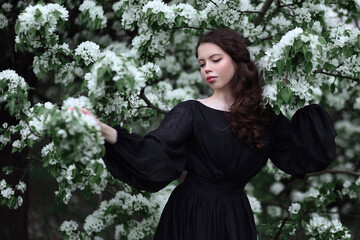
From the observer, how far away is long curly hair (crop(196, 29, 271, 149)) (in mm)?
2273

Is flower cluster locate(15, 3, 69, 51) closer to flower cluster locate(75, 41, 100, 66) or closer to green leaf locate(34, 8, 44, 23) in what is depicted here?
green leaf locate(34, 8, 44, 23)

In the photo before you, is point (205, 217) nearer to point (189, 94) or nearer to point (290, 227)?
point (290, 227)

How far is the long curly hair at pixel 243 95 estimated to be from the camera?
227 cm

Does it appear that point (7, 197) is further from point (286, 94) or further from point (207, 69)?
point (286, 94)

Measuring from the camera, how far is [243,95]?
7.77 feet

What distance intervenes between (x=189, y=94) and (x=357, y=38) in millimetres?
1474

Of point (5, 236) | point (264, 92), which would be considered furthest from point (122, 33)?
point (264, 92)

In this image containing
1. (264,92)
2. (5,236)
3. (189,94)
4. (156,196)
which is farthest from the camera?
(5,236)

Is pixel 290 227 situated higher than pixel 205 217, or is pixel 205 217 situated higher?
pixel 205 217

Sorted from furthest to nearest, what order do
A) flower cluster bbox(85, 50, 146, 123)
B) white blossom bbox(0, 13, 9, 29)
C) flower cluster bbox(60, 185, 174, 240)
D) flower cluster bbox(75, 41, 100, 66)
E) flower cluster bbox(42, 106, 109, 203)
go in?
1. white blossom bbox(0, 13, 9, 29)
2. flower cluster bbox(60, 185, 174, 240)
3. flower cluster bbox(75, 41, 100, 66)
4. flower cluster bbox(85, 50, 146, 123)
5. flower cluster bbox(42, 106, 109, 203)

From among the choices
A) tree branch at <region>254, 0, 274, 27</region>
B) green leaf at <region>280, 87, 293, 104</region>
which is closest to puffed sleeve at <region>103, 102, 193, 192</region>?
green leaf at <region>280, 87, 293, 104</region>

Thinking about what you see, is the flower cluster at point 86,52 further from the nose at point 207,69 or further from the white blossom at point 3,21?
the white blossom at point 3,21

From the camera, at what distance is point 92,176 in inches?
107

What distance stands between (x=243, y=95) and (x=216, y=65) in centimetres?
21
